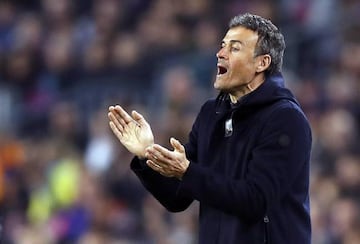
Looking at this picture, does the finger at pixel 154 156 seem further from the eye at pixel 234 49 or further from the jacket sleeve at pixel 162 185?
the eye at pixel 234 49

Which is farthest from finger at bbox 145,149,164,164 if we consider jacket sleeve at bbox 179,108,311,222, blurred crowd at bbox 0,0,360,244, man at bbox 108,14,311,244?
blurred crowd at bbox 0,0,360,244

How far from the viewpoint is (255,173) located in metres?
5.09

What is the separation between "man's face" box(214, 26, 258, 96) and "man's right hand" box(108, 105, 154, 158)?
0.35 m

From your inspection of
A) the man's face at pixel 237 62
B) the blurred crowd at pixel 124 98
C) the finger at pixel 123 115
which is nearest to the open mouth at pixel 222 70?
the man's face at pixel 237 62

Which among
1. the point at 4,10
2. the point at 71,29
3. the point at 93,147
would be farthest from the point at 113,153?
the point at 4,10

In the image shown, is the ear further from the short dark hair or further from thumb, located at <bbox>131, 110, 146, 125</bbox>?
thumb, located at <bbox>131, 110, 146, 125</bbox>

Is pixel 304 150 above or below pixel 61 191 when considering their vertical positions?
above

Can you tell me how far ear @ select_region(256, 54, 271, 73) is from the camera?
210 inches

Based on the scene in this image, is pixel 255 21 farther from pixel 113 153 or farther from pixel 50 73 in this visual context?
pixel 50 73

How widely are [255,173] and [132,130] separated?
595 mm

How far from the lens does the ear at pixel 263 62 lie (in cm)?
533

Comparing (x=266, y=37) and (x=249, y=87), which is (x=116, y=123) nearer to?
(x=249, y=87)

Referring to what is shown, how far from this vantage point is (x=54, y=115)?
1220 cm

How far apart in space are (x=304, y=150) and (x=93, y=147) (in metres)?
6.26
